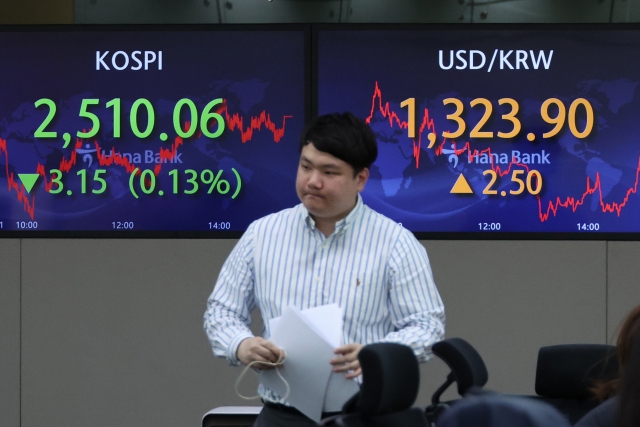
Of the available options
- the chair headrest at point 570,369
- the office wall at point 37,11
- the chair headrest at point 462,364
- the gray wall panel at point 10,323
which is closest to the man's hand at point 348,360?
the chair headrest at point 462,364

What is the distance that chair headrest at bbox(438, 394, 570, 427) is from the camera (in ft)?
4.25

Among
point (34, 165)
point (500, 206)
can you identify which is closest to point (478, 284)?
point (500, 206)

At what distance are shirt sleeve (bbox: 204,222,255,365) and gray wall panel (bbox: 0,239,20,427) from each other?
2631 mm

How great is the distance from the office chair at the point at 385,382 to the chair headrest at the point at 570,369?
27.1 inches

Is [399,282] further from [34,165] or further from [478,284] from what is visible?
[34,165]

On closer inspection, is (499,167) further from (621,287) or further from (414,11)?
(414,11)

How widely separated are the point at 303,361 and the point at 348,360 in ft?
0.42

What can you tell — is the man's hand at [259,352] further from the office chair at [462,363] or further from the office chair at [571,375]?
the office chair at [571,375]

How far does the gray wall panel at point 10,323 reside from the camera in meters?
4.85

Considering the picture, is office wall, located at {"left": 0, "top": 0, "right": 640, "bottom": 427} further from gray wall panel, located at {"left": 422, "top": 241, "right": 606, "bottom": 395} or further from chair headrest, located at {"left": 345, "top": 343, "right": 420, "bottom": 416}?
chair headrest, located at {"left": 345, "top": 343, "right": 420, "bottom": 416}

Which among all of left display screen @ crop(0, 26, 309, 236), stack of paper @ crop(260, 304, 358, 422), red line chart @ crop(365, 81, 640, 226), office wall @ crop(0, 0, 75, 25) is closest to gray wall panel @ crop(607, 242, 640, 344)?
red line chart @ crop(365, 81, 640, 226)

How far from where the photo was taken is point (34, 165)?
4.76 m

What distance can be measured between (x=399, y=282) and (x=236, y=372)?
253 centimetres

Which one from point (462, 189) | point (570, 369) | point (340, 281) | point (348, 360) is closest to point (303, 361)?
point (348, 360)
